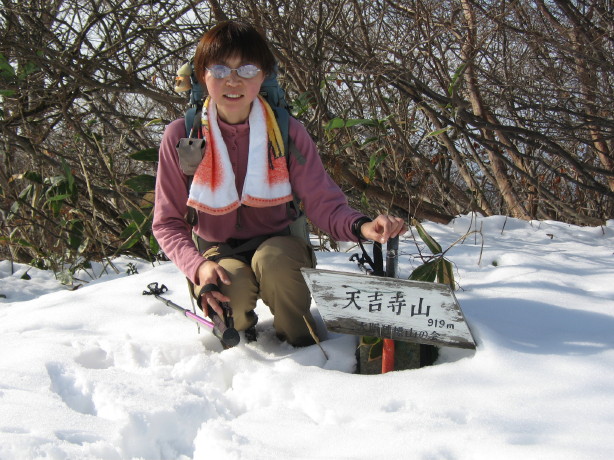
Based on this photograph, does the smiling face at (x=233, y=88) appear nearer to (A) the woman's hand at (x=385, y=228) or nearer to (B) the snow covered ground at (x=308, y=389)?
(A) the woman's hand at (x=385, y=228)

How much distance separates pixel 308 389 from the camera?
135 centimetres

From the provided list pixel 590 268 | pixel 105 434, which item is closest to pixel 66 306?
pixel 105 434

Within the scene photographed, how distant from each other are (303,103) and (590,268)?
148 cm

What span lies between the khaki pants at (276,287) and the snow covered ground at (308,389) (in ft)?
0.22

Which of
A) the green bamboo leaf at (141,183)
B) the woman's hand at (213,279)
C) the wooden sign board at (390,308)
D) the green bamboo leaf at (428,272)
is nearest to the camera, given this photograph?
the wooden sign board at (390,308)

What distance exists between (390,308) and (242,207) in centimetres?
60

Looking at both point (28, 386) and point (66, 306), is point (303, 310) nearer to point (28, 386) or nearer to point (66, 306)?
point (28, 386)

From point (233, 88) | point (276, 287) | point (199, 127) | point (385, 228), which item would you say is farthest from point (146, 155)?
point (385, 228)

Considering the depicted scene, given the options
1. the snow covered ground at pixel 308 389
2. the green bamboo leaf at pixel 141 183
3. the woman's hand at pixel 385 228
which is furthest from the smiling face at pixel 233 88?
the green bamboo leaf at pixel 141 183

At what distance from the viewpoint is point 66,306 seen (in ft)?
6.73

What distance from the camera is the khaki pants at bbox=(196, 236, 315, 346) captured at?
1.65m

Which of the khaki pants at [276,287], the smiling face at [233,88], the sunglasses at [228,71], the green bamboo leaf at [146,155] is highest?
the sunglasses at [228,71]

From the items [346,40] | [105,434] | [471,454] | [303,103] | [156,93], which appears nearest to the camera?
[471,454]

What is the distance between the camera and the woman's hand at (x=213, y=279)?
1526 mm
